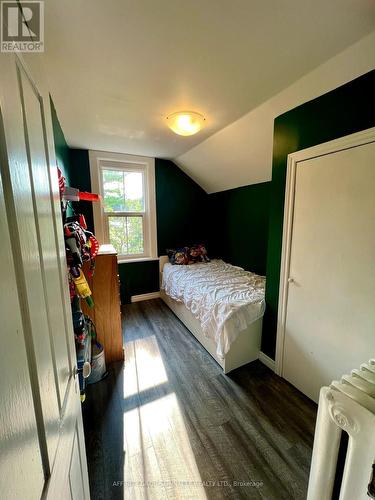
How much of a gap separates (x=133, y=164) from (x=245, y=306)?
2.77 meters

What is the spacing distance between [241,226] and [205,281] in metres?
1.24

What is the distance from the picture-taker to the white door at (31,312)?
0.38 m

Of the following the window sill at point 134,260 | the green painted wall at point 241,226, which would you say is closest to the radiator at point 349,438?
the green painted wall at point 241,226

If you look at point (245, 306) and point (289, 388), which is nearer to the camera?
point (289, 388)

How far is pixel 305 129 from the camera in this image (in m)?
1.62

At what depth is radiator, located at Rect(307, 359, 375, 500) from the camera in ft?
2.37

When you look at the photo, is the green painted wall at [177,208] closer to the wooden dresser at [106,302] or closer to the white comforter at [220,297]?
the white comforter at [220,297]

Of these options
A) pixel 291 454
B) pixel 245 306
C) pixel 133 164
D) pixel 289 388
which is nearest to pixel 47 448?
pixel 291 454

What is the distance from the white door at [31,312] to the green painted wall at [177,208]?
9.86ft

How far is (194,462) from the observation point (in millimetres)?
1300

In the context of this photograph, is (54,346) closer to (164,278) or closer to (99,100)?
(99,100)

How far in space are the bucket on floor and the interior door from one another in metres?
1.69

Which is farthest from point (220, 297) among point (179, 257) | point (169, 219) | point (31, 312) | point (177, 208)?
point (177, 208)

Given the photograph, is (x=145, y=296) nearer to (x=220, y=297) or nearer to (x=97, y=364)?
(x=97, y=364)
